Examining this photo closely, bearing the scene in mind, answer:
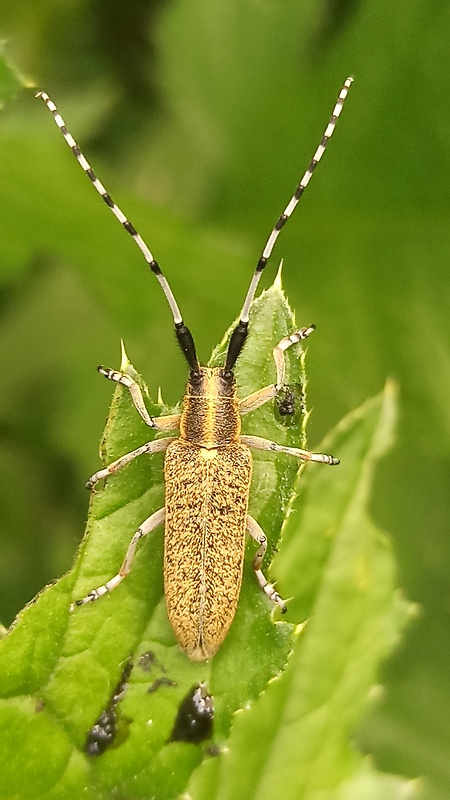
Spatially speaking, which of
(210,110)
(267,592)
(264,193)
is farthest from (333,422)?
(210,110)

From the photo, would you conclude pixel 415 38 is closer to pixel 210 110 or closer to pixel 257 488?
pixel 210 110

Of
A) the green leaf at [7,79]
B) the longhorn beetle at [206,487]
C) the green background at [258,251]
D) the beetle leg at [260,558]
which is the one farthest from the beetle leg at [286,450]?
the green leaf at [7,79]

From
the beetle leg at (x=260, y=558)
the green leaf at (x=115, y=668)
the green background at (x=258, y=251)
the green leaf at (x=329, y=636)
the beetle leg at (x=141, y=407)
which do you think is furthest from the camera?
the green background at (x=258, y=251)

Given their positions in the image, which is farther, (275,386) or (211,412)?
(211,412)

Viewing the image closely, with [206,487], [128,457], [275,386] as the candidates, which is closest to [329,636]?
[206,487]

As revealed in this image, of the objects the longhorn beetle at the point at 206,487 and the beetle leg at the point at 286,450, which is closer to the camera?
the longhorn beetle at the point at 206,487

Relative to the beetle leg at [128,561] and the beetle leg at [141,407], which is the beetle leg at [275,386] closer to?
the beetle leg at [141,407]

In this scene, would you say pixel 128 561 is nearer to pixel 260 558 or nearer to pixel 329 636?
pixel 260 558
